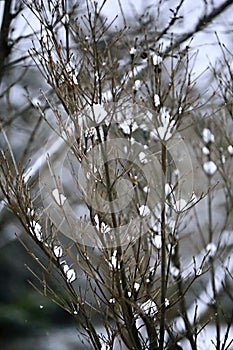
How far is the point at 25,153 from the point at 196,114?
69 centimetres

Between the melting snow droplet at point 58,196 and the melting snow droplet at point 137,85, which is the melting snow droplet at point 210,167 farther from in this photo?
the melting snow droplet at point 58,196

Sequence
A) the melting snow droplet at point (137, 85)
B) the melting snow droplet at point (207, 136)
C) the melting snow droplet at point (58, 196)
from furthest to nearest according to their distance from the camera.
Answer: the melting snow droplet at point (207, 136)
the melting snow droplet at point (137, 85)
the melting snow droplet at point (58, 196)

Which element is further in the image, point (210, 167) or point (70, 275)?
point (210, 167)

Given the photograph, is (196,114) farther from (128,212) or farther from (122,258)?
(122,258)

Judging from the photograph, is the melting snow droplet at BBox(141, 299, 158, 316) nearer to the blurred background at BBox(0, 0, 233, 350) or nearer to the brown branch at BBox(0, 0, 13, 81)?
the blurred background at BBox(0, 0, 233, 350)

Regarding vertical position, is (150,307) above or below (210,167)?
below

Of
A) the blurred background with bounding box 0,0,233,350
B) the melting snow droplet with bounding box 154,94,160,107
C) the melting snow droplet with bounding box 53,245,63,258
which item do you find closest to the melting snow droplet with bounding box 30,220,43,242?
the melting snow droplet with bounding box 53,245,63,258

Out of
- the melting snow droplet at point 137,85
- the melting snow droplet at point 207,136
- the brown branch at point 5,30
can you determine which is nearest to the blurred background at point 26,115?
the brown branch at point 5,30

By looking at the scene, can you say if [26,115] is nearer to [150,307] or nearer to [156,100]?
[156,100]

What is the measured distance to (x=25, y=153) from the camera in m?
2.18

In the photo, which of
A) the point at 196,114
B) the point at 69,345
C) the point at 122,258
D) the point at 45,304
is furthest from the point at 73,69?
the point at 69,345

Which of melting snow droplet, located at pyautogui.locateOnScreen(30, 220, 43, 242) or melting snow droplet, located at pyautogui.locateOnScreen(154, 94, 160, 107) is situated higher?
melting snow droplet, located at pyautogui.locateOnScreen(154, 94, 160, 107)

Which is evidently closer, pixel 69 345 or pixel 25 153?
pixel 25 153

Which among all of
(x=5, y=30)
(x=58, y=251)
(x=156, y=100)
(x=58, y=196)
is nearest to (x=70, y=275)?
(x=58, y=251)
